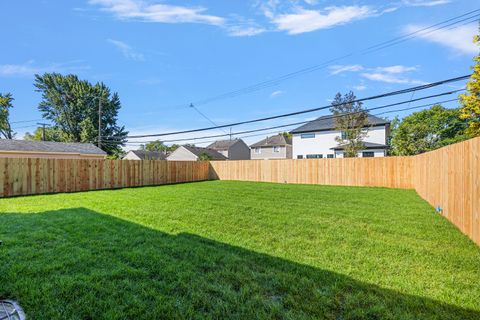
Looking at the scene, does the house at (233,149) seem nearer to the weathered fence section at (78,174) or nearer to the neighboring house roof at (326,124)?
the neighboring house roof at (326,124)

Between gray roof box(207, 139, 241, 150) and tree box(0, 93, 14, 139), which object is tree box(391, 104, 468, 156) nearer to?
gray roof box(207, 139, 241, 150)

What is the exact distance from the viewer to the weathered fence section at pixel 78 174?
862 centimetres

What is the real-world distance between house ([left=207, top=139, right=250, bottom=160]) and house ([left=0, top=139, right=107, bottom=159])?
18.5 metres

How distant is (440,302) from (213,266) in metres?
1.96

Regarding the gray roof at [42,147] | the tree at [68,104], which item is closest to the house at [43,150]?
the gray roof at [42,147]

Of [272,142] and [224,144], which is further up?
[224,144]

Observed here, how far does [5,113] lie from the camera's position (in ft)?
91.8

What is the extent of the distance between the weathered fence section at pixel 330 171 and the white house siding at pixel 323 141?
847 cm

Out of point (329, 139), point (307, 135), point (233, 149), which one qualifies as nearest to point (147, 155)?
point (233, 149)

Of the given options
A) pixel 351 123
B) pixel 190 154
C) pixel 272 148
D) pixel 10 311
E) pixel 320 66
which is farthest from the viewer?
pixel 190 154

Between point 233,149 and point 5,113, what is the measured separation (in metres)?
26.4

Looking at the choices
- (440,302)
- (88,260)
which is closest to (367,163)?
(440,302)

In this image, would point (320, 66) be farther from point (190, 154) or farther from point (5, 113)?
point (5, 113)

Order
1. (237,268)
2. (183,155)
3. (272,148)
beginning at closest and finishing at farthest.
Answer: (237,268), (272,148), (183,155)
